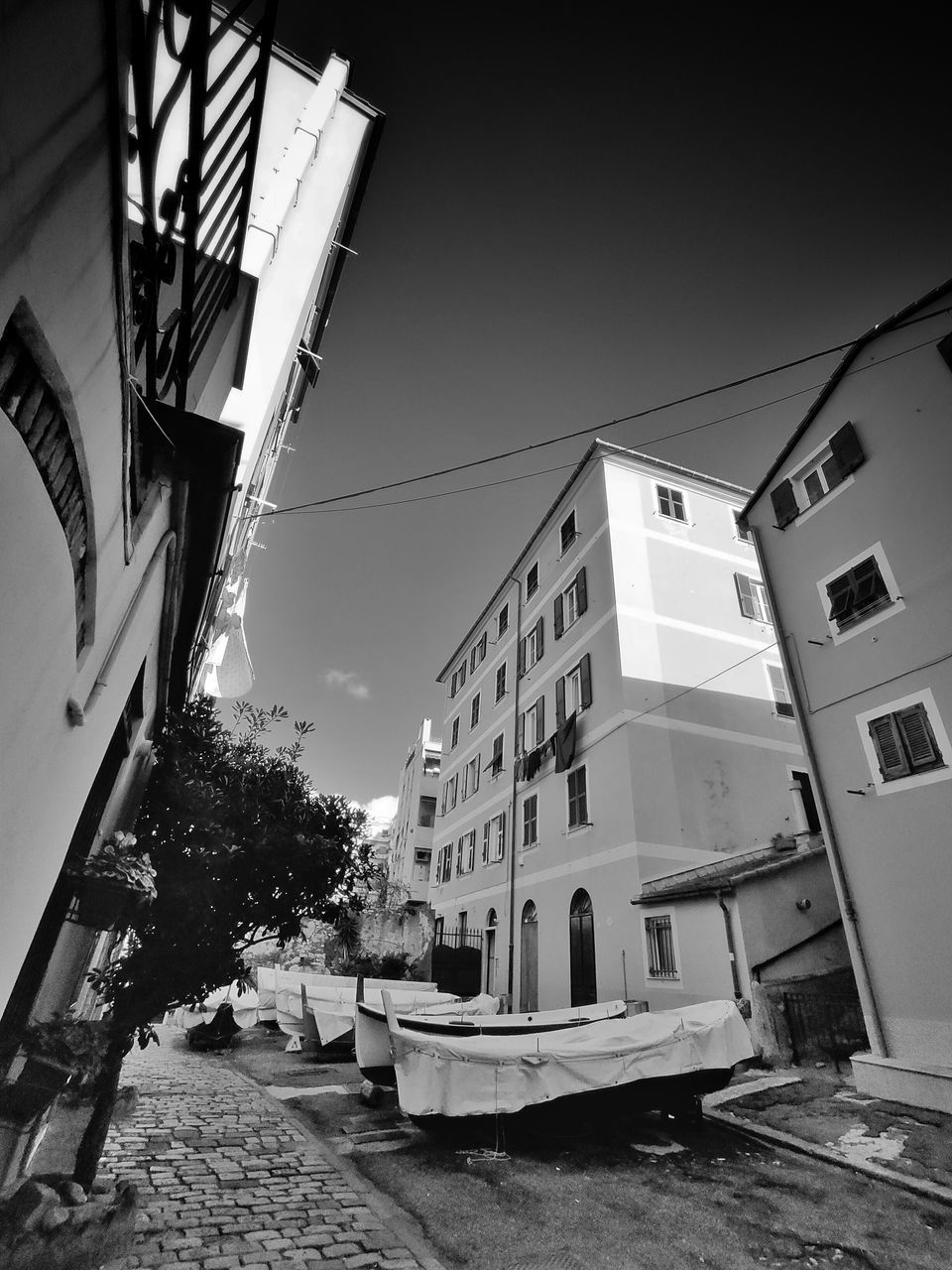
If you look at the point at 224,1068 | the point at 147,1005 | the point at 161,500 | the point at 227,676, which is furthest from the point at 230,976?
the point at 224,1068

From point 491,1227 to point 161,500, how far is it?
6569mm

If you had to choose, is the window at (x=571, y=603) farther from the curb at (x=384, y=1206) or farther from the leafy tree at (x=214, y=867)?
the curb at (x=384, y=1206)

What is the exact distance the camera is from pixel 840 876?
10219mm

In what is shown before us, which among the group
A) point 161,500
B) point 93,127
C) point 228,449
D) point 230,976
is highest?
point 228,449

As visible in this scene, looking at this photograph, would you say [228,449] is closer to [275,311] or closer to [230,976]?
[230,976]

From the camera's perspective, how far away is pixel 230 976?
6.07 metres

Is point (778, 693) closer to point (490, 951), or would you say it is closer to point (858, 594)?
point (858, 594)

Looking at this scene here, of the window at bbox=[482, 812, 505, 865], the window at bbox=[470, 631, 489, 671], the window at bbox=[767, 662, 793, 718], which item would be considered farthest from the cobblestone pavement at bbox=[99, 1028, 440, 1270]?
the window at bbox=[470, 631, 489, 671]

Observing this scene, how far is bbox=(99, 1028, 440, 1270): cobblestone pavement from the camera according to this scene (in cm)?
444

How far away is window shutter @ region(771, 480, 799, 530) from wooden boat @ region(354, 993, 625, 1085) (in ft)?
35.5

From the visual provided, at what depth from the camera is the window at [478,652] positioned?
94.0 ft

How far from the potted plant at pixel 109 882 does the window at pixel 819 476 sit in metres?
13.6

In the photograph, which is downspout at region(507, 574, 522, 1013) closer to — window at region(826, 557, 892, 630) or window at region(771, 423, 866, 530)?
window at region(771, 423, 866, 530)

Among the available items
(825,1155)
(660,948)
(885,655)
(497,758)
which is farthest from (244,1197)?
(497,758)
